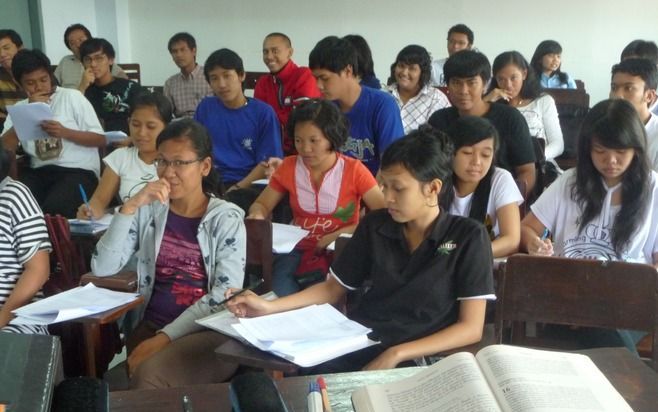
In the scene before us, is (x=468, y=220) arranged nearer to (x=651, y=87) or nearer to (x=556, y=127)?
(x=651, y=87)

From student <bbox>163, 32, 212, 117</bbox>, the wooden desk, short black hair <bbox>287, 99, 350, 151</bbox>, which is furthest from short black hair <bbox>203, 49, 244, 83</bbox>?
the wooden desk

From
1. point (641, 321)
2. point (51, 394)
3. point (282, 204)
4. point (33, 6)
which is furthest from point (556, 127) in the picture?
point (33, 6)

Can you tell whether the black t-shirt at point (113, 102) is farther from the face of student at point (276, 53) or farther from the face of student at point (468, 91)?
the face of student at point (468, 91)

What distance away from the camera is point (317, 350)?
134cm

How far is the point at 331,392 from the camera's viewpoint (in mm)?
1054

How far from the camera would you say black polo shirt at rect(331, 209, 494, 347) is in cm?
157

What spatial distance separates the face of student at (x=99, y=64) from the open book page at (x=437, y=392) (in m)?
3.77

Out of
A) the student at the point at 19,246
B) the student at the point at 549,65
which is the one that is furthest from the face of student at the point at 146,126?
the student at the point at 549,65

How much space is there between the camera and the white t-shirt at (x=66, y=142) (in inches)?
135

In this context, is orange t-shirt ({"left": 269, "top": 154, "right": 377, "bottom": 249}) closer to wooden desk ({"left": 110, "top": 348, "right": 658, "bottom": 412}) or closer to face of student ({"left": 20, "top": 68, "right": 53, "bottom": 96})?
wooden desk ({"left": 110, "top": 348, "right": 658, "bottom": 412})

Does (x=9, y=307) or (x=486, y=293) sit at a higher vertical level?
(x=486, y=293)

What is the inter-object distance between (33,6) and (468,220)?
5.42 metres

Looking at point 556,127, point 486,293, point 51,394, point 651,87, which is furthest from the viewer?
point 556,127

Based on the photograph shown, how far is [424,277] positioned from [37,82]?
254 cm
